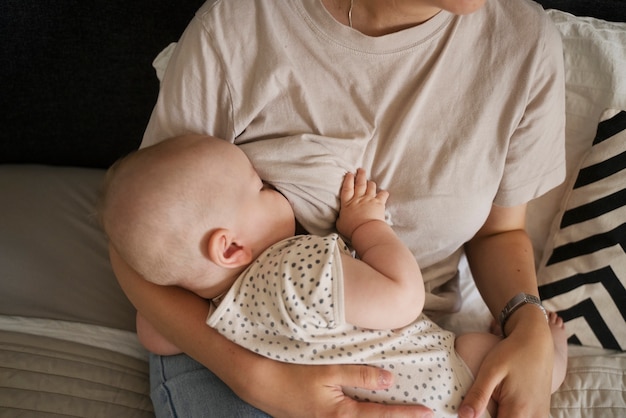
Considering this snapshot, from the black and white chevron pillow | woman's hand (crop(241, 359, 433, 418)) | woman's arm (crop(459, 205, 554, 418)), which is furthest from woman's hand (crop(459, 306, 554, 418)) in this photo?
the black and white chevron pillow

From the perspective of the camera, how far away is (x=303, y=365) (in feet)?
3.36

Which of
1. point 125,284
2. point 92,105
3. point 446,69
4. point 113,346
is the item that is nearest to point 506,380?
point 446,69

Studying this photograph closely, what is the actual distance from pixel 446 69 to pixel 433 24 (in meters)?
0.08

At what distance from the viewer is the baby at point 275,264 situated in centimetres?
93

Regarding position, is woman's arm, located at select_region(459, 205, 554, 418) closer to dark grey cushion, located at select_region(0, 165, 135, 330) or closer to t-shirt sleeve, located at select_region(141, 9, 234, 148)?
t-shirt sleeve, located at select_region(141, 9, 234, 148)

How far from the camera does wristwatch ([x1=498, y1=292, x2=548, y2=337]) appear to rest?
1.16m

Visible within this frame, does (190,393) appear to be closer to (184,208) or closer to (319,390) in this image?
(319,390)

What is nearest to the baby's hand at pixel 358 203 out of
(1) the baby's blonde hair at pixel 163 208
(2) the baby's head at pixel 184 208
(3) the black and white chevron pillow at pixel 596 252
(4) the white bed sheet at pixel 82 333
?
(2) the baby's head at pixel 184 208

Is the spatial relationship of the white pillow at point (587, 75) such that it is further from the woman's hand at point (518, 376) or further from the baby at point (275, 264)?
the baby at point (275, 264)

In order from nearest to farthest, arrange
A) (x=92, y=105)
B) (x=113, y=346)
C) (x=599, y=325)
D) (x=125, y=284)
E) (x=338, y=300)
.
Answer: (x=338, y=300), (x=125, y=284), (x=599, y=325), (x=113, y=346), (x=92, y=105)

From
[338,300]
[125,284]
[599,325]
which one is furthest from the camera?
[599,325]

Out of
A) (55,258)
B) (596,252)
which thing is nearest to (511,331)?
(596,252)

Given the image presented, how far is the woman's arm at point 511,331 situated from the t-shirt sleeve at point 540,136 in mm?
98

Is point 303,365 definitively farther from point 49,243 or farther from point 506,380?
point 49,243
